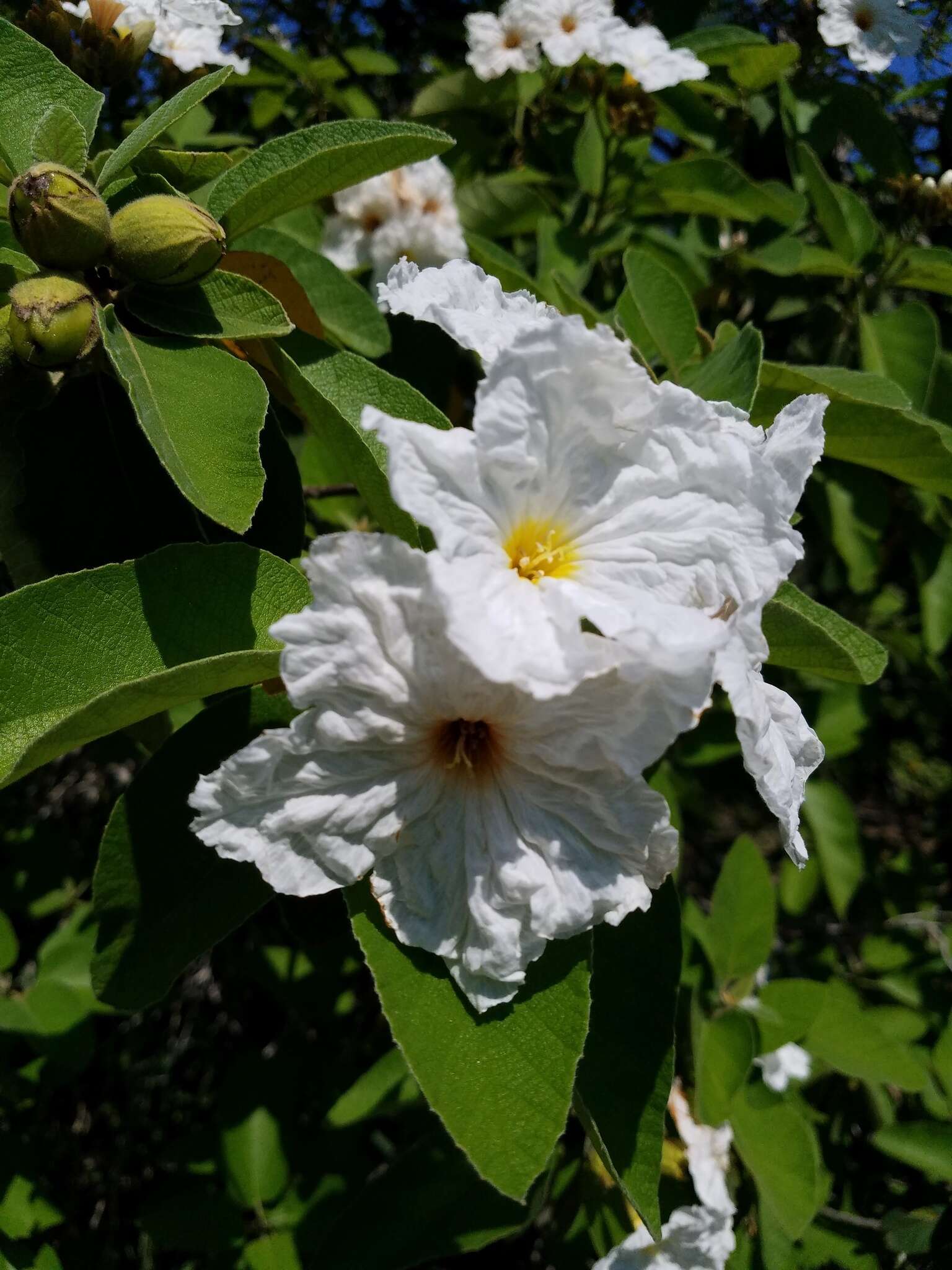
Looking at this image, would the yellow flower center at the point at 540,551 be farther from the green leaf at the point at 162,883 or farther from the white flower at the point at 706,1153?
the white flower at the point at 706,1153

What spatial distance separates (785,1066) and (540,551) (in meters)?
1.66

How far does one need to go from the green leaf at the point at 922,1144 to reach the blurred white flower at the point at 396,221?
1935 millimetres

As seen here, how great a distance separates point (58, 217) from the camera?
35.9 inches

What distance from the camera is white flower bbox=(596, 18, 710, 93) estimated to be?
1.96 metres

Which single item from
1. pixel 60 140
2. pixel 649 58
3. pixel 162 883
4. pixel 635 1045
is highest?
pixel 60 140

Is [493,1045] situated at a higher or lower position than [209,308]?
lower

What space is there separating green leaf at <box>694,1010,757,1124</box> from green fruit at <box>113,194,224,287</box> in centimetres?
144

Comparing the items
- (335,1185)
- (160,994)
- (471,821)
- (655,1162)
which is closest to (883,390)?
(471,821)

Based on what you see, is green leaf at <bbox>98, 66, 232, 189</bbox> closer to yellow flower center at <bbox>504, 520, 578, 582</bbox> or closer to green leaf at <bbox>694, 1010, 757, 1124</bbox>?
yellow flower center at <bbox>504, 520, 578, 582</bbox>

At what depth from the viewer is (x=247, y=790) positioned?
82cm

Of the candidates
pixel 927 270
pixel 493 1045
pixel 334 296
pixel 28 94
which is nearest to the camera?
pixel 493 1045

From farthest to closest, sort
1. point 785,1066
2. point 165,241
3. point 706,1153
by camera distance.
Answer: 1. point 785,1066
2. point 706,1153
3. point 165,241

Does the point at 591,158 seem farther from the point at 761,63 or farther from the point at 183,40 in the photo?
the point at 183,40

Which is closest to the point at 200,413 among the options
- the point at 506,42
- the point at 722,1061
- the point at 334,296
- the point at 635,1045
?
the point at 334,296
